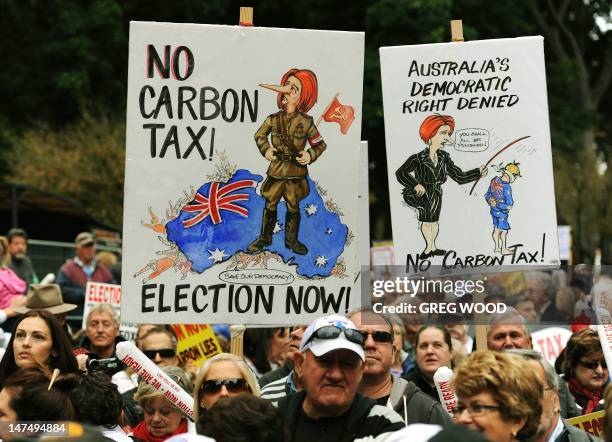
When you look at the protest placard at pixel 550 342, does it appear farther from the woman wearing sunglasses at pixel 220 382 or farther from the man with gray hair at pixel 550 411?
the woman wearing sunglasses at pixel 220 382

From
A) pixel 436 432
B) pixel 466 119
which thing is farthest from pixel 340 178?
pixel 436 432

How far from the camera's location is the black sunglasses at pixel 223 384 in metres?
6.33

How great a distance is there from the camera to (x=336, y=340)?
5594 millimetres

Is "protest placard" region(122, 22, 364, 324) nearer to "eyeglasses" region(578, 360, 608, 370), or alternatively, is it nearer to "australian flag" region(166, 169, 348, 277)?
"australian flag" region(166, 169, 348, 277)

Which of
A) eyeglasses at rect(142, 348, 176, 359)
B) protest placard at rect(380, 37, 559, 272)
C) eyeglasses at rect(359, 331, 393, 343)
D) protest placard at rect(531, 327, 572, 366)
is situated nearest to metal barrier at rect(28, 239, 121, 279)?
protest placard at rect(531, 327, 572, 366)

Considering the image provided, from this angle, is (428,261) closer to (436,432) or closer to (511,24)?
(436,432)

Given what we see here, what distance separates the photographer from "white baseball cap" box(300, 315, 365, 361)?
5.58 metres

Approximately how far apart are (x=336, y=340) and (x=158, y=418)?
185 centimetres

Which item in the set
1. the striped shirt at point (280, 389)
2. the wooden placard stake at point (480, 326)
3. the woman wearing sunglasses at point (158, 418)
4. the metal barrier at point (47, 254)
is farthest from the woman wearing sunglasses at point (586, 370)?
the metal barrier at point (47, 254)

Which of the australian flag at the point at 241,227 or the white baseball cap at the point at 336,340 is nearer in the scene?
the white baseball cap at the point at 336,340

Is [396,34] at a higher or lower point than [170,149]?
higher

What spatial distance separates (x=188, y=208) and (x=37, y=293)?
2523 mm

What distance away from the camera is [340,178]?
26.0 feet

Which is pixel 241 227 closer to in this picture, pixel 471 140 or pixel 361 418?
pixel 471 140
